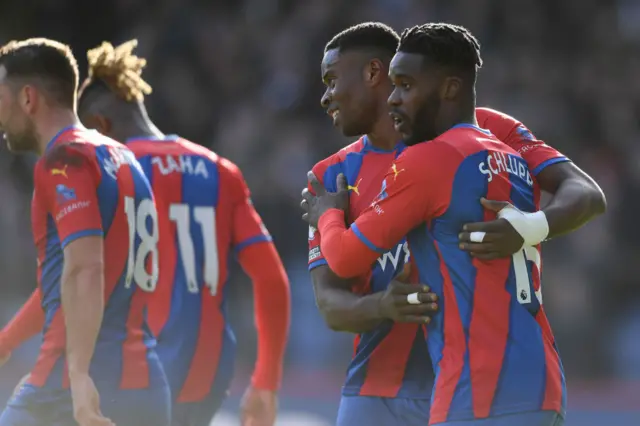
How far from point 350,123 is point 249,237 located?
5.27 ft

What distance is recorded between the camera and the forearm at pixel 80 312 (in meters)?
4.59

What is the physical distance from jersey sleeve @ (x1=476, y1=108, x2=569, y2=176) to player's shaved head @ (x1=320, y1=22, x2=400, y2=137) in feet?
1.28

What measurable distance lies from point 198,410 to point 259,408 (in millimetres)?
300

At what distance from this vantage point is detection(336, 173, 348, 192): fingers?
14.8 ft

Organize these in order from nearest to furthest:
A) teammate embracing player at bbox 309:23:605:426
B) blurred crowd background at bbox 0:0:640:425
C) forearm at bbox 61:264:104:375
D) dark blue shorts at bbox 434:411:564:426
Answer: dark blue shorts at bbox 434:411:564:426 → teammate embracing player at bbox 309:23:605:426 → forearm at bbox 61:264:104:375 → blurred crowd background at bbox 0:0:640:425

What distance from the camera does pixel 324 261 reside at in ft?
14.7

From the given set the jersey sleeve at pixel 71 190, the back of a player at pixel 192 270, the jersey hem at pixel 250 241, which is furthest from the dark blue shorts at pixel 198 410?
the jersey sleeve at pixel 71 190

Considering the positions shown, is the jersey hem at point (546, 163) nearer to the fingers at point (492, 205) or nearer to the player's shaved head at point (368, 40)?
the fingers at point (492, 205)

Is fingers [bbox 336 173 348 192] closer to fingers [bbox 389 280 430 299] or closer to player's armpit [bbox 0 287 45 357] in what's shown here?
fingers [bbox 389 280 430 299]

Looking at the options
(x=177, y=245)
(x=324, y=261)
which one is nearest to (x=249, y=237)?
(x=177, y=245)

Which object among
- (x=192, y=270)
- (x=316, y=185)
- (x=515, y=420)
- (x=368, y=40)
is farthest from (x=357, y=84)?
(x=192, y=270)

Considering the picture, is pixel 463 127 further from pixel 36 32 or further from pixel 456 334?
pixel 36 32

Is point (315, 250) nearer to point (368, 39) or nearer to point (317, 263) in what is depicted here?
point (317, 263)

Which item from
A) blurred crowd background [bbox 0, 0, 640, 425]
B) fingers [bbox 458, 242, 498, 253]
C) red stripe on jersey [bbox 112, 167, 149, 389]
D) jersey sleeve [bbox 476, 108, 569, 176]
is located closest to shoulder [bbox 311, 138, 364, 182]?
jersey sleeve [bbox 476, 108, 569, 176]
